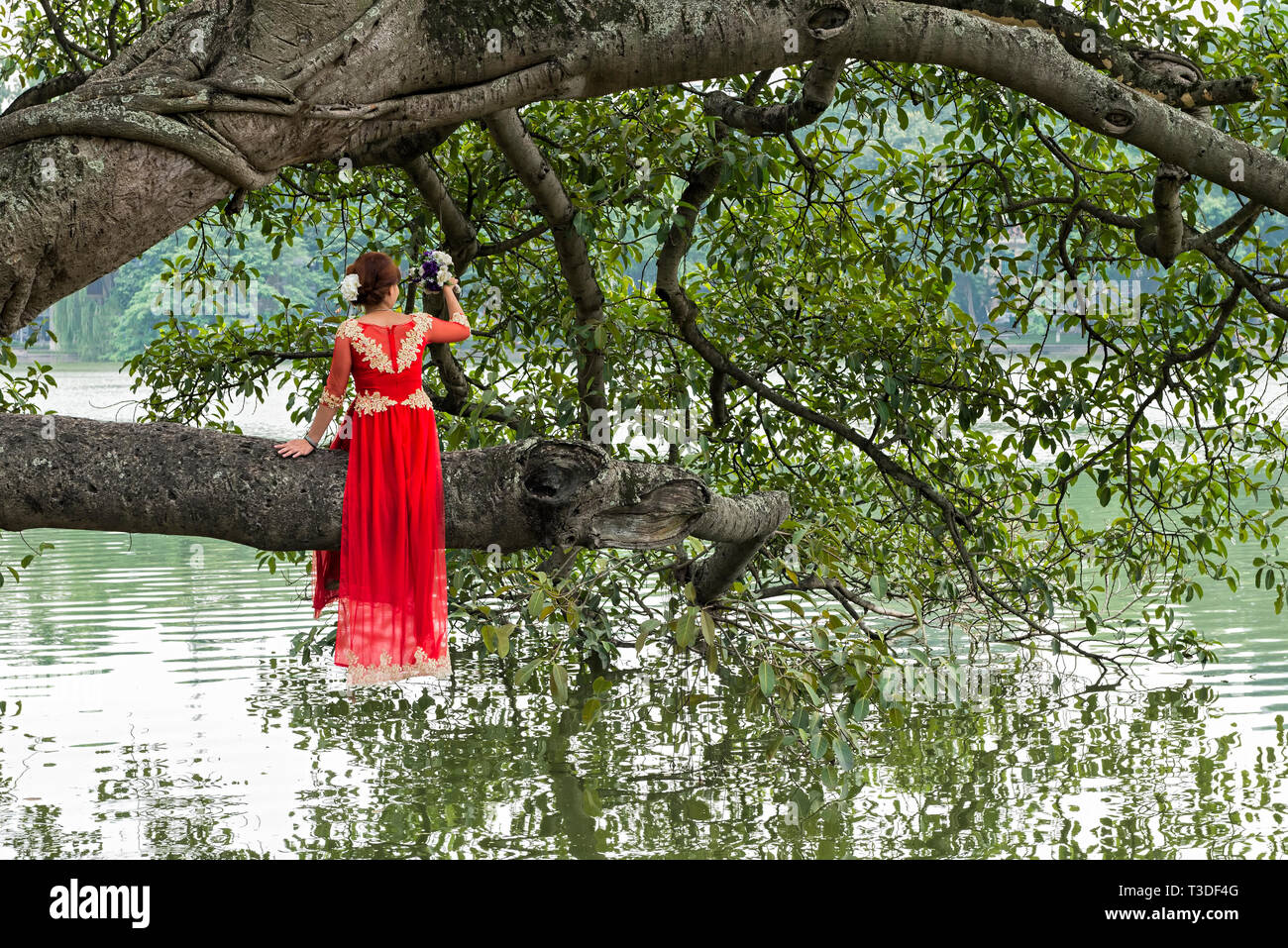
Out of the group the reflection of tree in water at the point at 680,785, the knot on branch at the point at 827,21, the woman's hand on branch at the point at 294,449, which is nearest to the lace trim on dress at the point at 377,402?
the woman's hand on branch at the point at 294,449

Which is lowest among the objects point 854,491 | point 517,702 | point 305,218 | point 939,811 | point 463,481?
point 939,811

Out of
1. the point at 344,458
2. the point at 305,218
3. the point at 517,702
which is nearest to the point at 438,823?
the point at 517,702

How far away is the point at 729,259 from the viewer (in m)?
8.19

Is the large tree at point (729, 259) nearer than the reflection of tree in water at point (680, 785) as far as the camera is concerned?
Yes

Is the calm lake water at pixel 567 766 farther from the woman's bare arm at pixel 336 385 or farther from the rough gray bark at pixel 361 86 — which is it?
the rough gray bark at pixel 361 86

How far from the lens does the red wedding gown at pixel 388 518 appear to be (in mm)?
4363

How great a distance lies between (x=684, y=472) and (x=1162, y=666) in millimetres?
7040

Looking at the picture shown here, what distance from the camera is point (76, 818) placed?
6555mm

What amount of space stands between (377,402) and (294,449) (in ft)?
2.79

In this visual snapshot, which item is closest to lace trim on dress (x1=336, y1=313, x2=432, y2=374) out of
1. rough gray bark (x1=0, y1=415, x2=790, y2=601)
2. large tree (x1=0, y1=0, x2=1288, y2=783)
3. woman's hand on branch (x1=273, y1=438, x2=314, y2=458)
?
large tree (x1=0, y1=0, x2=1288, y2=783)

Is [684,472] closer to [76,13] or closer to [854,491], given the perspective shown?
[854,491]

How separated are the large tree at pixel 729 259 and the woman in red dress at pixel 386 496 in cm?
40

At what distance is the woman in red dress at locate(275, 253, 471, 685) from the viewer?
4.38m

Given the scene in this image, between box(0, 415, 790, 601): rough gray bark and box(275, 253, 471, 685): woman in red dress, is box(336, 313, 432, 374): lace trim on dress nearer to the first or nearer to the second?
box(275, 253, 471, 685): woman in red dress
